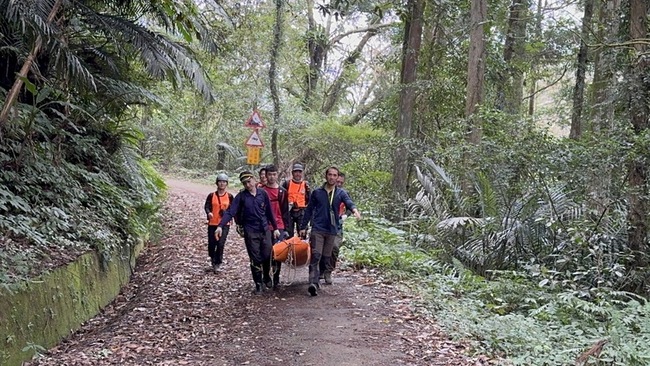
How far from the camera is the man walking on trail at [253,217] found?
24.7 ft

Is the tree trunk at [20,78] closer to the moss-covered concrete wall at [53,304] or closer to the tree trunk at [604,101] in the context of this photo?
the moss-covered concrete wall at [53,304]

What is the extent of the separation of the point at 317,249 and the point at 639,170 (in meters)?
4.88

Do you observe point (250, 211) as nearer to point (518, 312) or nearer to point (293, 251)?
point (293, 251)

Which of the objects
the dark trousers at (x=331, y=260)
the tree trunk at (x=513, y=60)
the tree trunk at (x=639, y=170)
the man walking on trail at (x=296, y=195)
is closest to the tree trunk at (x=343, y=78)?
the tree trunk at (x=513, y=60)

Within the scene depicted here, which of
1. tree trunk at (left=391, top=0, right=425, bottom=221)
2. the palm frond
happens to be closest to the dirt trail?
the palm frond

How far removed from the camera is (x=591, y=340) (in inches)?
225

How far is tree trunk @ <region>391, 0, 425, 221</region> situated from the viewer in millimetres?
13867

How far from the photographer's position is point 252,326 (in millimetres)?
6398

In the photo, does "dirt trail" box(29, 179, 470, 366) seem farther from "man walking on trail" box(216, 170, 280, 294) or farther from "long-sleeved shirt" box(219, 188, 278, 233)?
"long-sleeved shirt" box(219, 188, 278, 233)

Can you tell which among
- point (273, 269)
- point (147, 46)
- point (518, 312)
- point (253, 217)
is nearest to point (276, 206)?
point (253, 217)

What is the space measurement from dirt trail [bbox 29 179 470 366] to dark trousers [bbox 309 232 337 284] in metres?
0.31

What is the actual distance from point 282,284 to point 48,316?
3.02m

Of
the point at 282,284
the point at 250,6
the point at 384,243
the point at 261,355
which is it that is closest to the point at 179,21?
the point at 282,284

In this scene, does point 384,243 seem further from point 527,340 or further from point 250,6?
point 250,6
